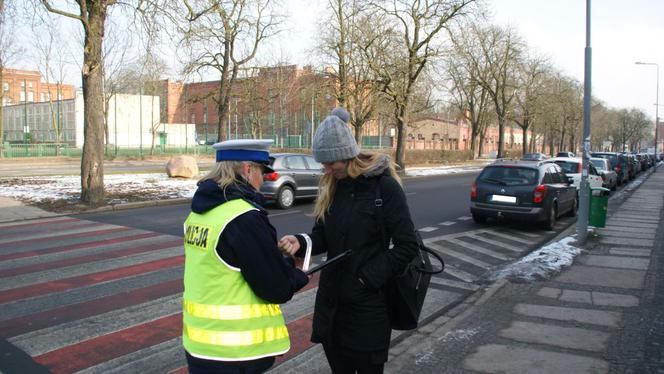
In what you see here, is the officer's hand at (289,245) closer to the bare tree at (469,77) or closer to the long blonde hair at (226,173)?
the long blonde hair at (226,173)

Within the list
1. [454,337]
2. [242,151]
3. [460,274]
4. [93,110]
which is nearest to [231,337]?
[242,151]

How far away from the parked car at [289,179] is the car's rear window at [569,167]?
7.85 meters

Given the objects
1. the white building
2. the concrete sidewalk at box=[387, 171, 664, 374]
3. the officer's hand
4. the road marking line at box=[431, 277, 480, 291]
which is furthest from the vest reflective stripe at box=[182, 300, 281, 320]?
the white building

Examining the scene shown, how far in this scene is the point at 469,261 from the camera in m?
8.56

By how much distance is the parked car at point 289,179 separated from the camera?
14484 mm

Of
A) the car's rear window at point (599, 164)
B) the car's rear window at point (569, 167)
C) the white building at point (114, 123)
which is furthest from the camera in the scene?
the white building at point (114, 123)

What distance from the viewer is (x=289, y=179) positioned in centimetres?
1495

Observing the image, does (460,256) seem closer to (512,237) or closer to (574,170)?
(512,237)

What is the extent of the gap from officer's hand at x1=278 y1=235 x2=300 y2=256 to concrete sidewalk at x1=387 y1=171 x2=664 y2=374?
2015mm

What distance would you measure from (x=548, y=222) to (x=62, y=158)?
36.6 metres

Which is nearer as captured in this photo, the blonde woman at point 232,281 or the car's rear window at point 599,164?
the blonde woman at point 232,281

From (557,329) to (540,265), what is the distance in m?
2.78

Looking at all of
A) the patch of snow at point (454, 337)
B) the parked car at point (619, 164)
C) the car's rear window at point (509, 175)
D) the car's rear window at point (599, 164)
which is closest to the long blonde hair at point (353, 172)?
the patch of snow at point (454, 337)

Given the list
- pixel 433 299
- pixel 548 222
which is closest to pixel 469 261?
pixel 433 299
